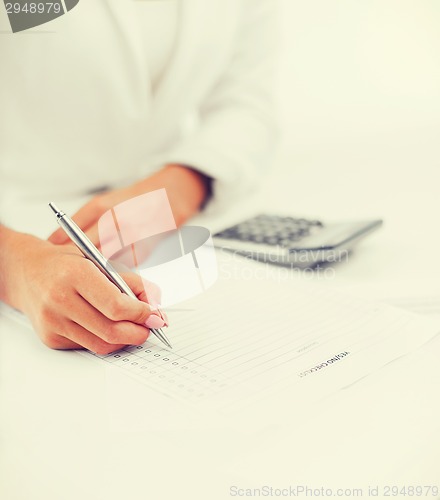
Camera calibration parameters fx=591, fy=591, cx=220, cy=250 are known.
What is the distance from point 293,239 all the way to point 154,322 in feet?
0.42

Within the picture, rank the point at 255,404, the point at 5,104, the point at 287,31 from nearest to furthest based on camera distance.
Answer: the point at 255,404 → the point at 5,104 → the point at 287,31

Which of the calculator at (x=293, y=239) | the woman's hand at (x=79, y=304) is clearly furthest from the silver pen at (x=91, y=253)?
the calculator at (x=293, y=239)

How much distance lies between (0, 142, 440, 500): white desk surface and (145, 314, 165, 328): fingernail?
27 millimetres

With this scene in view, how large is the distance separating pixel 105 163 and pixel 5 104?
0.34ft

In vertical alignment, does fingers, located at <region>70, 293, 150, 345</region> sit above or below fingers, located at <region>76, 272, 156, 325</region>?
Answer: below

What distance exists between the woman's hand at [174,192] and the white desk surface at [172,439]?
96 millimetres

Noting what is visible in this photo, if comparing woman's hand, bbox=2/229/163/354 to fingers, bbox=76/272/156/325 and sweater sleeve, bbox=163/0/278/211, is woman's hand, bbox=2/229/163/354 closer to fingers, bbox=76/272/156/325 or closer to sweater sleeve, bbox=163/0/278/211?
fingers, bbox=76/272/156/325

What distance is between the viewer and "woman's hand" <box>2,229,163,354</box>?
253 mm

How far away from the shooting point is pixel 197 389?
0.23 m

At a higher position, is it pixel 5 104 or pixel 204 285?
pixel 5 104

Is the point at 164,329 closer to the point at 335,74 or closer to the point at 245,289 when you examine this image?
the point at 245,289

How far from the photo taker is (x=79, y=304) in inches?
10.2

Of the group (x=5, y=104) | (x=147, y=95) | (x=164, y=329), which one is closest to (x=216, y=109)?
(x=147, y=95)

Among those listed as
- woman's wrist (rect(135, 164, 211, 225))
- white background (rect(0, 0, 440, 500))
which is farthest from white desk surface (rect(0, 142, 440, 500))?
woman's wrist (rect(135, 164, 211, 225))
